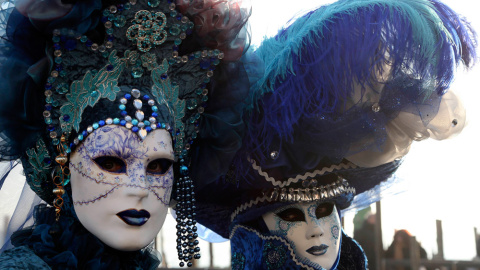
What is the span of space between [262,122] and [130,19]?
70 cm

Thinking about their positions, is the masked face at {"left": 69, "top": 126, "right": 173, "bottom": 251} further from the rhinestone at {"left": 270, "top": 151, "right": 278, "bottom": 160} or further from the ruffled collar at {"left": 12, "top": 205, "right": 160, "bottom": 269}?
the rhinestone at {"left": 270, "top": 151, "right": 278, "bottom": 160}

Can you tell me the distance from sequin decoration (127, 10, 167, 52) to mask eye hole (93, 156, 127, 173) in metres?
0.42

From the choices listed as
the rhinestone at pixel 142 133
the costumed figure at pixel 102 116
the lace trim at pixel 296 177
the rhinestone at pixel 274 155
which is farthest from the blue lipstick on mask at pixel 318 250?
the rhinestone at pixel 142 133

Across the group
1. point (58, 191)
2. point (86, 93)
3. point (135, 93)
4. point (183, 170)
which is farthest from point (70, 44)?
point (183, 170)

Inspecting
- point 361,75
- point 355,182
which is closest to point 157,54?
point 361,75

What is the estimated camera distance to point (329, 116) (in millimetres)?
2582

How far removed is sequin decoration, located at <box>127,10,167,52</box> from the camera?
2.31 m

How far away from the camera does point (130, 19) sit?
2307mm

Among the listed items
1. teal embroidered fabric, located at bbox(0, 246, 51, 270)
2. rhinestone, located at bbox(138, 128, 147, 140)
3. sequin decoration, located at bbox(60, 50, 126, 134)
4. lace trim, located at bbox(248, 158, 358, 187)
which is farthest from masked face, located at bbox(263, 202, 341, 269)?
teal embroidered fabric, located at bbox(0, 246, 51, 270)

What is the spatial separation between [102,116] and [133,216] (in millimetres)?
353

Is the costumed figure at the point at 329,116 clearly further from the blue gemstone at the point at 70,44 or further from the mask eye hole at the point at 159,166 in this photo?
the blue gemstone at the point at 70,44

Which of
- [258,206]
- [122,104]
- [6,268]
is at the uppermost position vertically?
[122,104]

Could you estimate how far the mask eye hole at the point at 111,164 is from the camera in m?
2.18

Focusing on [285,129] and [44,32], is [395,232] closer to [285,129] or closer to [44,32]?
[285,129]
